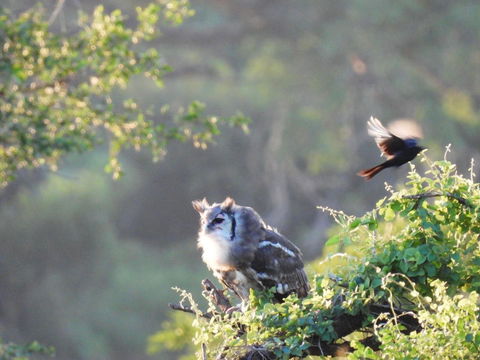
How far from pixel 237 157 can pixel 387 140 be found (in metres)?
20.1

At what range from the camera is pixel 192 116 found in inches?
276

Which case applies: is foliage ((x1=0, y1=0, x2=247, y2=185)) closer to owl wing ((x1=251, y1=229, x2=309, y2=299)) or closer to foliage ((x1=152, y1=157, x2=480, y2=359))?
owl wing ((x1=251, y1=229, x2=309, y2=299))

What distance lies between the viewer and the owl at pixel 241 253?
5.30 meters

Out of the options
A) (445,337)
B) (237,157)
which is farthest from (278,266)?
(237,157)

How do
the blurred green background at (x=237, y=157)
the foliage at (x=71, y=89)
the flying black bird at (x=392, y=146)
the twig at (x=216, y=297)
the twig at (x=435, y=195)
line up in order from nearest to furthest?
the twig at (x=435, y=195), the flying black bird at (x=392, y=146), the twig at (x=216, y=297), the foliage at (x=71, y=89), the blurred green background at (x=237, y=157)

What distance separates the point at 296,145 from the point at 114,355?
587 centimetres

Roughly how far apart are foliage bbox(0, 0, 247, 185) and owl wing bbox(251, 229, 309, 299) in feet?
5.19

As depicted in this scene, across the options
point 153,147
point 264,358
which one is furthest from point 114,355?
point 264,358

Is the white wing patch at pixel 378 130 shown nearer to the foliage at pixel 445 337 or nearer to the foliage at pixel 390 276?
the foliage at pixel 390 276

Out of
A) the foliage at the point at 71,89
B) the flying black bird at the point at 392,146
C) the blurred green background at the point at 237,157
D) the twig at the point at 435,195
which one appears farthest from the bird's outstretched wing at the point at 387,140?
the blurred green background at the point at 237,157

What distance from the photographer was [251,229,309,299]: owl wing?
17.5 ft

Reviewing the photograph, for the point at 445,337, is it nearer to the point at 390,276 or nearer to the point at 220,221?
the point at 390,276

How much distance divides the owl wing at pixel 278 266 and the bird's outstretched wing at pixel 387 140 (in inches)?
49.1

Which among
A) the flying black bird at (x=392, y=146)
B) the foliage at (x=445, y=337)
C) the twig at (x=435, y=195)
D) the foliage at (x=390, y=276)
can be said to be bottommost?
the foliage at (x=445, y=337)
